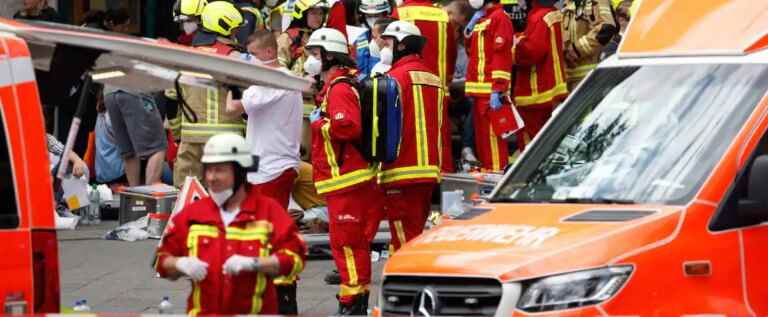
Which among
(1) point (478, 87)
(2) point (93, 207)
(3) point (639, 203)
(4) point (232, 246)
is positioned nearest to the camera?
(4) point (232, 246)

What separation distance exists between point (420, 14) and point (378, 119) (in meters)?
4.77

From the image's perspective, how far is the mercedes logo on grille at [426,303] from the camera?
838 cm

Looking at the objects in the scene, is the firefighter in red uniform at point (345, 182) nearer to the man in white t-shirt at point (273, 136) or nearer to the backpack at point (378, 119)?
the backpack at point (378, 119)

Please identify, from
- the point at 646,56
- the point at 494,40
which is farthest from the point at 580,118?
the point at 494,40

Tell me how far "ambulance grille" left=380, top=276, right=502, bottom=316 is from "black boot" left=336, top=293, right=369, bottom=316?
10.7 ft

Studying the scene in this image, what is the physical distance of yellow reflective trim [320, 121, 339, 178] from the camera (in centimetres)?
1202

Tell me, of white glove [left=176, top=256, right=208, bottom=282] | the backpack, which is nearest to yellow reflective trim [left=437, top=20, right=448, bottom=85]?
the backpack

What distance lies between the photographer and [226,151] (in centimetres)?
807

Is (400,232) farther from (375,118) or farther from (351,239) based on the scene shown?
(375,118)

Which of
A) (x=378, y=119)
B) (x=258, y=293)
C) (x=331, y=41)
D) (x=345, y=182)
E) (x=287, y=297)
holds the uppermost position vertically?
(x=331, y=41)

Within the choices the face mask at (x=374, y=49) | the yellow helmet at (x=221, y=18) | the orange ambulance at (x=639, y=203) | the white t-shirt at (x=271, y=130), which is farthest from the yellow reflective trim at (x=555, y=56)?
the orange ambulance at (x=639, y=203)

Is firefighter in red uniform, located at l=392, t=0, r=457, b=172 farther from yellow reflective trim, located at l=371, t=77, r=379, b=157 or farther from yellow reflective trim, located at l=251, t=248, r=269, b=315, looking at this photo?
yellow reflective trim, located at l=251, t=248, r=269, b=315

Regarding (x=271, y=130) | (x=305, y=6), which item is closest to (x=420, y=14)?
(x=305, y=6)

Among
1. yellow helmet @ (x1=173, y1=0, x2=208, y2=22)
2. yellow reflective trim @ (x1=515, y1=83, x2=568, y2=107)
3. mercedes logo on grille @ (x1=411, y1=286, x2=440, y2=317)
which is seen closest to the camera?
mercedes logo on grille @ (x1=411, y1=286, x2=440, y2=317)
